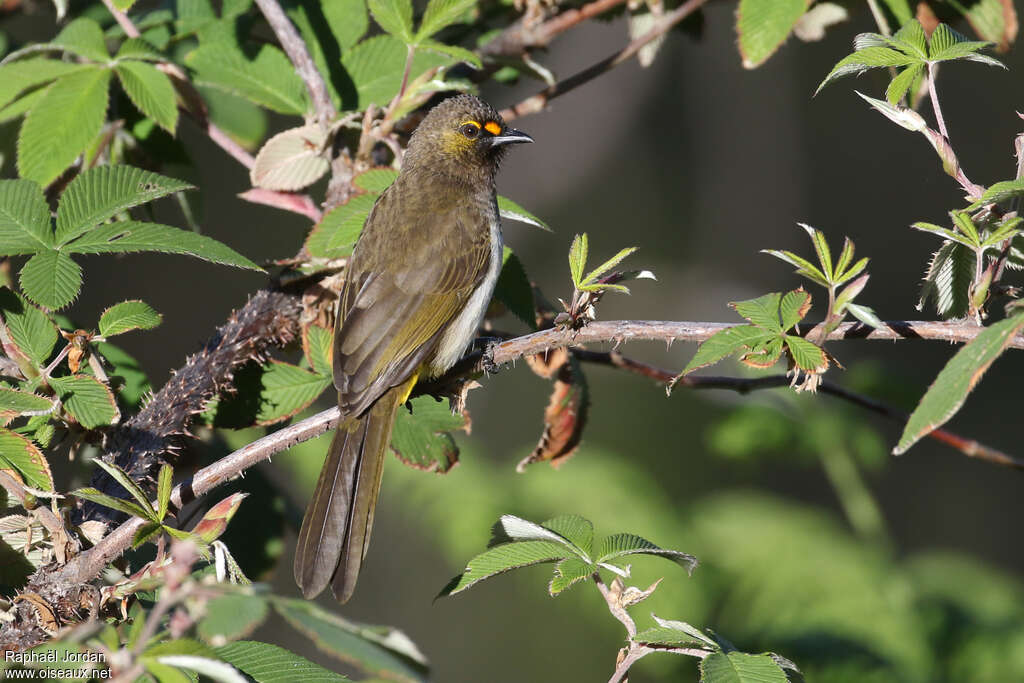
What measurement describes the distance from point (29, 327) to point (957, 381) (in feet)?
6.12

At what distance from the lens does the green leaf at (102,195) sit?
2219 mm

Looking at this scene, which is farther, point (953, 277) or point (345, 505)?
point (345, 505)

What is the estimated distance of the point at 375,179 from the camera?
9.34 ft

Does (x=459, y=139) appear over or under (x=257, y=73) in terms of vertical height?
under

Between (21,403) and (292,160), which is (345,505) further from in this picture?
(292,160)

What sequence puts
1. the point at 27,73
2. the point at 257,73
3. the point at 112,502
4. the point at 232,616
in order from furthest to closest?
1. the point at 257,73
2. the point at 27,73
3. the point at 112,502
4. the point at 232,616

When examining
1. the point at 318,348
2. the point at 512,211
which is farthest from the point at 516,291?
the point at 318,348

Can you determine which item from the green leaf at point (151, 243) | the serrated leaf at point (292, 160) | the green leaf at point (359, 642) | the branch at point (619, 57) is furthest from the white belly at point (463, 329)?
the green leaf at point (359, 642)

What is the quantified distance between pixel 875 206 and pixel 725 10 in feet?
9.26

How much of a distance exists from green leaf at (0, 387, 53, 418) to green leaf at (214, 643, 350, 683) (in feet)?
2.00

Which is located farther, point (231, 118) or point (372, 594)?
point (372, 594)

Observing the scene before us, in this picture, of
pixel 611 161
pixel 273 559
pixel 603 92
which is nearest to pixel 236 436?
pixel 273 559

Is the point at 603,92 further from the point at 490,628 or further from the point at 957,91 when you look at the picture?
the point at 490,628

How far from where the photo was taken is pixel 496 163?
4207 mm
